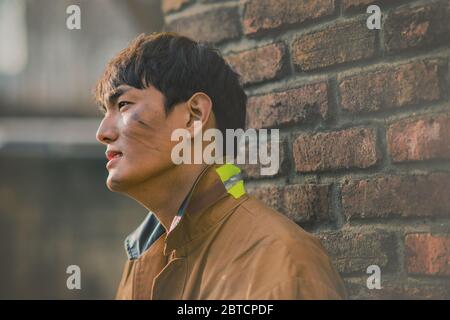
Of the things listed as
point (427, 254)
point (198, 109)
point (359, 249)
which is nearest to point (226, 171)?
point (198, 109)

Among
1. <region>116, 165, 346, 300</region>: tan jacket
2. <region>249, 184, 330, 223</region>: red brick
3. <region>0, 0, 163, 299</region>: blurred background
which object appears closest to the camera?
<region>116, 165, 346, 300</region>: tan jacket

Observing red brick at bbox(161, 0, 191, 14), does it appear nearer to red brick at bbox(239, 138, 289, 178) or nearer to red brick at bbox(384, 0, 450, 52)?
red brick at bbox(239, 138, 289, 178)

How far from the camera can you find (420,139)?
5.88 ft

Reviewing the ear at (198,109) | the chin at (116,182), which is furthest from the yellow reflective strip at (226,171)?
the chin at (116,182)

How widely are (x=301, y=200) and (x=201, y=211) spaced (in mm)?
373

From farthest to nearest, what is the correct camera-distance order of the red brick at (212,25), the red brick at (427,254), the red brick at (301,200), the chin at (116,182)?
the red brick at (212,25) < the red brick at (301,200) < the chin at (116,182) < the red brick at (427,254)

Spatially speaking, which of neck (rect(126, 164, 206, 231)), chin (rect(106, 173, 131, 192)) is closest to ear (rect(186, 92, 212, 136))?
neck (rect(126, 164, 206, 231))

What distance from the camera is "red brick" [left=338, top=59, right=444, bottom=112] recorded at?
5.82ft

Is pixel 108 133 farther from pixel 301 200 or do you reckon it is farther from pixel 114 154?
pixel 301 200

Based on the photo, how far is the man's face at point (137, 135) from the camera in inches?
72.4

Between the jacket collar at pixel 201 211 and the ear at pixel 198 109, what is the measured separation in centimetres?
16

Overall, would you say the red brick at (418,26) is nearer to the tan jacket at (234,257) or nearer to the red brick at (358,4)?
the red brick at (358,4)
